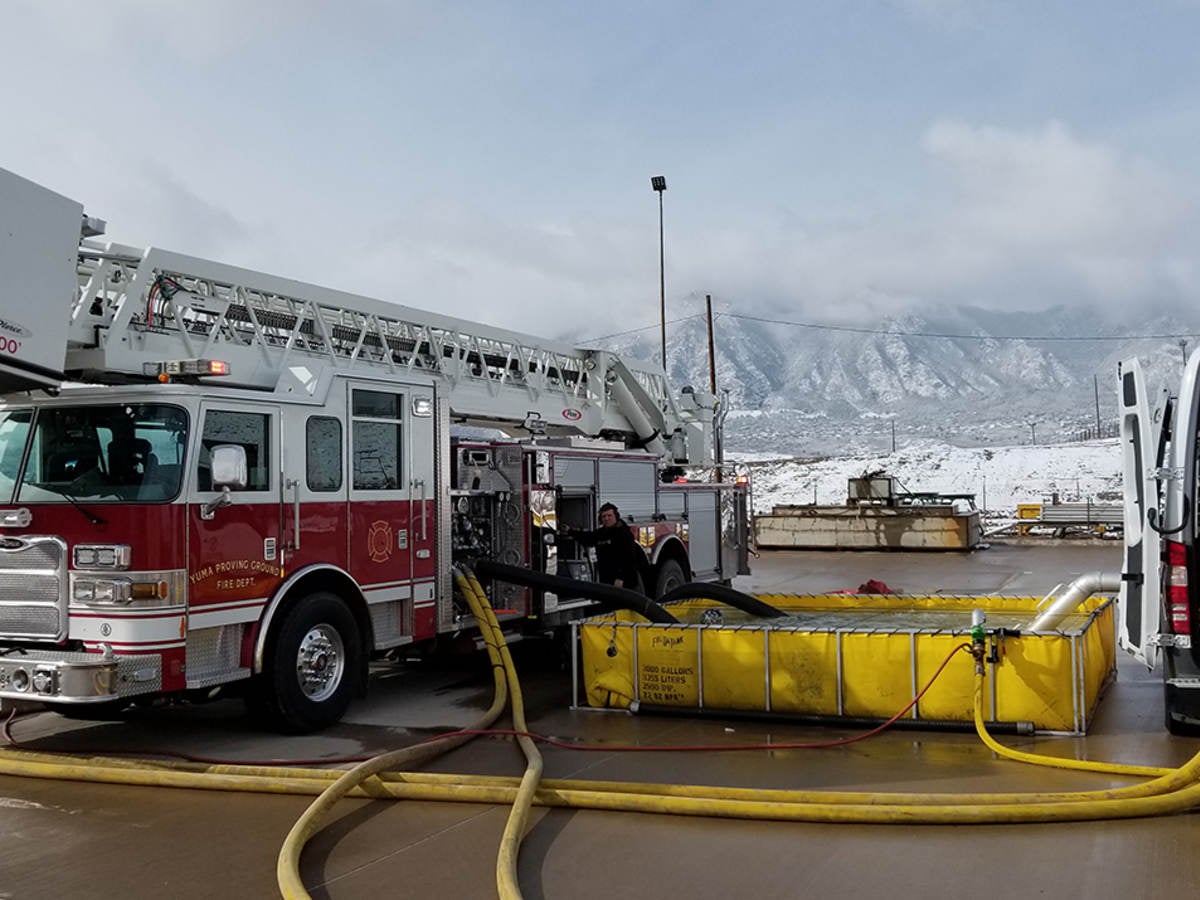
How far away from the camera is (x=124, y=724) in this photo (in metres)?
8.49

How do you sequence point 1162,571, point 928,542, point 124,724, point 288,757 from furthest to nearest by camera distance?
point 928,542
point 124,724
point 288,757
point 1162,571

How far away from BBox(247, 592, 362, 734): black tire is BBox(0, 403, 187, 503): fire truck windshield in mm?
1323

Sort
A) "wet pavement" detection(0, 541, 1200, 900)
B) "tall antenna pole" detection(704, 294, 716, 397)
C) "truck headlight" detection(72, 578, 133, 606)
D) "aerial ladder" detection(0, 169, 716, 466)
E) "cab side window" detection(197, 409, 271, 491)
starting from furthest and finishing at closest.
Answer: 1. "tall antenna pole" detection(704, 294, 716, 397)
2. "cab side window" detection(197, 409, 271, 491)
3. "aerial ladder" detection(0, 169, 716, 466)
4. "truck headlight" detection(72, 578, 133, 606)
5. "wet pavement" detection(0, 541, 1200, 900)

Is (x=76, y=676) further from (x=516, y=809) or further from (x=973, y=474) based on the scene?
(x=973, y=474)

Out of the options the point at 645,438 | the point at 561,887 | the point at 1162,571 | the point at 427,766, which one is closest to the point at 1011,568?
the point at 645,438

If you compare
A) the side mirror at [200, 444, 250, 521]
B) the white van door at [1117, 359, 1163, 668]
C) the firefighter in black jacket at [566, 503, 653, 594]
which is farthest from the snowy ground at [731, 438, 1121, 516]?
the side mirror at [200, 444, 250, 521]

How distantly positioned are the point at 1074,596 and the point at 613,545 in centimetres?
435

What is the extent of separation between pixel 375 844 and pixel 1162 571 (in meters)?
4.70

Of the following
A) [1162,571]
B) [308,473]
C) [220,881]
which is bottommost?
[220,881]

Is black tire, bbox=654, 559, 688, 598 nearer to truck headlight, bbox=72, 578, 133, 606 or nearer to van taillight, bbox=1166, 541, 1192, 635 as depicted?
van taillight, bbox=1166, 541, 1192, 635

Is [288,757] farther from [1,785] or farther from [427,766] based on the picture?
[1,785]

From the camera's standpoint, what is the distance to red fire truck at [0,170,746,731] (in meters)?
6.79

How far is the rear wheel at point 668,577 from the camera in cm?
1254

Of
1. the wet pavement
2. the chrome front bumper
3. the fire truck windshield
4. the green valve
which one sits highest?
the fire truck windshield
